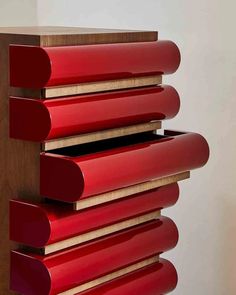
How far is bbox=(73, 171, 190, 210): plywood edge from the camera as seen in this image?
1.22m

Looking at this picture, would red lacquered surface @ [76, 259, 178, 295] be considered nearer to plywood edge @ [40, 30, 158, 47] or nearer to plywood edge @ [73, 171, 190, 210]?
plywood edge @ [73, 171, 190, 210]

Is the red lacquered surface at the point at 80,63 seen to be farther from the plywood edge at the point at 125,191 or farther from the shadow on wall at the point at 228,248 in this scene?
the shadow on wall at the point at 228,248

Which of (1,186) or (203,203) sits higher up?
(1,186)

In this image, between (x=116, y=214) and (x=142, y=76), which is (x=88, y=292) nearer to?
(x=116, y=214)

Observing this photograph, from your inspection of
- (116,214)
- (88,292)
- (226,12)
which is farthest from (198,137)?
(226,12)

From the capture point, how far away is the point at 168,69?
1421 millimetres

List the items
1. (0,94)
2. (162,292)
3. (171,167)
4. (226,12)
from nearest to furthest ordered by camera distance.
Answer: (0,94)
(171,167)
(162,292)
(226,12)

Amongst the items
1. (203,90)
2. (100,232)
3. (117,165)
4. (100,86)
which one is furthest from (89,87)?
(203,90)

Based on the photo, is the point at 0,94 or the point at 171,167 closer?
the point at 0,94

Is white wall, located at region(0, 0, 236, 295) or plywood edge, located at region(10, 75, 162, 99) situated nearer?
plywood edge, located at region(10, 75, 162, 99)

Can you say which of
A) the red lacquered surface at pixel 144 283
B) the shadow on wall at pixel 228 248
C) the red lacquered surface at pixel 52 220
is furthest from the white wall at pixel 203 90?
the red lacquered surface at pixel 52 220

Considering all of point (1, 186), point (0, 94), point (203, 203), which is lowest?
point (203, 203)

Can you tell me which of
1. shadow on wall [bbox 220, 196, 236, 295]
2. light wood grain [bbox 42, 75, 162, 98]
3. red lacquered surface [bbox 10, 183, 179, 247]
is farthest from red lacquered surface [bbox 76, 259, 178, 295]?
shadow on wall [bbox 220, 196, 236, 295]

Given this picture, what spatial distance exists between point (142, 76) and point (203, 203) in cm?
86
